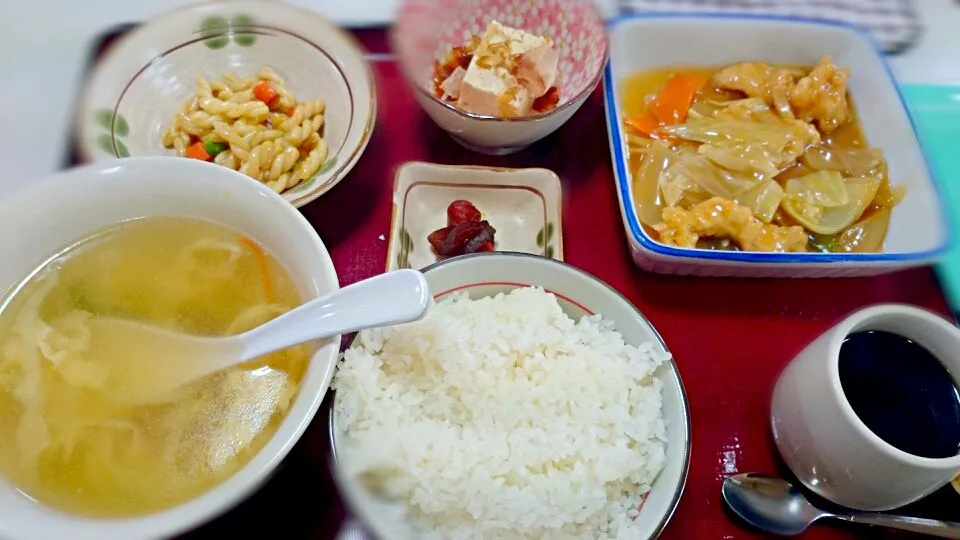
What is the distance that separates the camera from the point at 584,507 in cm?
129

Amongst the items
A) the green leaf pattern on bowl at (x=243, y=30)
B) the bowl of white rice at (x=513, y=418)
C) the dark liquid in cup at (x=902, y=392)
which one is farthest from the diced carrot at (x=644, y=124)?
the green leaf pattern on bowl at (x=243, y=30)

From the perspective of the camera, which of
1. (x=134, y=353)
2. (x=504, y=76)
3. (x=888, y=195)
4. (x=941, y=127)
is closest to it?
(x=134, y=353)

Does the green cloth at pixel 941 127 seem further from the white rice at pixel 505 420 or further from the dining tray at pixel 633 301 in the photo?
the white rice at pixel 505 420

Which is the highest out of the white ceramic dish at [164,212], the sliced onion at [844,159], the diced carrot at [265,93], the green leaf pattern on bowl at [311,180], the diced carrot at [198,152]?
the white ceramic dish at [164,212]

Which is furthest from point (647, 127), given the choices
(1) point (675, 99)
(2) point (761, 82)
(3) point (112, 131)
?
(3) point (112, 131)

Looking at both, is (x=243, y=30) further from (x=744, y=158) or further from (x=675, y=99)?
(x=744, y=158)

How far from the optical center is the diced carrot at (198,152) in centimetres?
182

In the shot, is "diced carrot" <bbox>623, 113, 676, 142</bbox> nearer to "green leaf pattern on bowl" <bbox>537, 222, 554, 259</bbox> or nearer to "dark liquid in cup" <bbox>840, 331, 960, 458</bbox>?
"green leaf pattern on bowl" <bbox>537, 222, 554, 259</bbox>

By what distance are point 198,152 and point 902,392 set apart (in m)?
1.77

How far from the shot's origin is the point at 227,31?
2014mm

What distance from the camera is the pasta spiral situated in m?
1.78

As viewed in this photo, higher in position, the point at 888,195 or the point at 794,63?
the point at 794,63

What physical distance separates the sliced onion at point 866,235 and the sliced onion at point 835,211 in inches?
0.9

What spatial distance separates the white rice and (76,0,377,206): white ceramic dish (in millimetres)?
545
